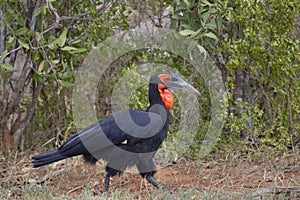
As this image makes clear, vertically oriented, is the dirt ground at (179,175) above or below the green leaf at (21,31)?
below

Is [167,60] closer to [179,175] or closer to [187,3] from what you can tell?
[179,175]

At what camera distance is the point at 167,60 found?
622cm

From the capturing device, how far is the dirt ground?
5.06 meters

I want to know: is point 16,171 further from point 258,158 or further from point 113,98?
point 258,158

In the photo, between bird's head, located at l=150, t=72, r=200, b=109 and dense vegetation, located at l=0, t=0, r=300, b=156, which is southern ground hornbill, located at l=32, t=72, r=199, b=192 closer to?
bird's head, located at l=150, t=72, r=200, b=109

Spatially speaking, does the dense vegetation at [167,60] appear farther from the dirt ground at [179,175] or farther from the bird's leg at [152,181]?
the bird's leg at [152,181]

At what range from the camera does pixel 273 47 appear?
5.40 metres

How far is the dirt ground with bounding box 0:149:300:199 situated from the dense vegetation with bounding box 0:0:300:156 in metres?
0.20

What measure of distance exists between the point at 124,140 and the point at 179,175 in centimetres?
102

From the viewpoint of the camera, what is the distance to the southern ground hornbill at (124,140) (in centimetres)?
468

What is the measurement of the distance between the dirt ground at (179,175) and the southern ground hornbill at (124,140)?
1.01 ft

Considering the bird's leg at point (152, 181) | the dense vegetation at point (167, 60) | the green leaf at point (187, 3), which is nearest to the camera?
the green leaf at point (187, 3)

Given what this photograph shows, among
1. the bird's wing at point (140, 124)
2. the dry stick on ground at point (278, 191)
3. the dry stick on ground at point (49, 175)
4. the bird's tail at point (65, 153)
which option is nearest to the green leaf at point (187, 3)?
the bird's wing at point (140, 124)

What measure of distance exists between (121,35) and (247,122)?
1.58 metres
